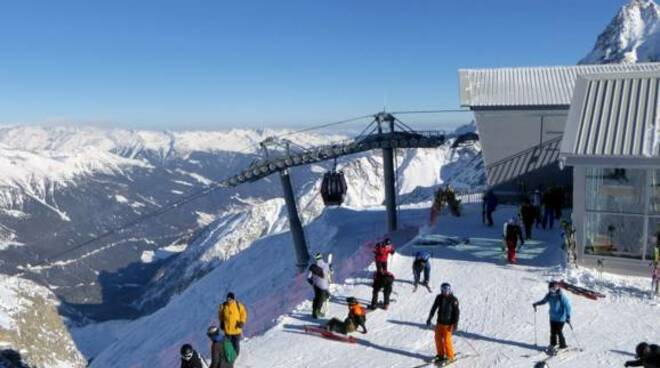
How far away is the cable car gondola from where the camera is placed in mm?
36125

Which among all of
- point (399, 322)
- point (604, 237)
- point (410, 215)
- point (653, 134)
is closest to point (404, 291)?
point (399, 322)

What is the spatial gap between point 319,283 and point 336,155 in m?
23.0

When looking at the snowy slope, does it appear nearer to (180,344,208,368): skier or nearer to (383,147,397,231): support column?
(180,344,208,368): skier

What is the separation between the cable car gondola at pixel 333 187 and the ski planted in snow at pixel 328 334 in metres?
18.7

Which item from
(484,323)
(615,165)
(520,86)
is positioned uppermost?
(520,86)

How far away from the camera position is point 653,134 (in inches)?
790

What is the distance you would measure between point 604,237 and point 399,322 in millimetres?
8155

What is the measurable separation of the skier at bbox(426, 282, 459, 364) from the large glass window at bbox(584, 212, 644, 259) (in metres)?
8.82

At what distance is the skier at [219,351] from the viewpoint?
12656mm

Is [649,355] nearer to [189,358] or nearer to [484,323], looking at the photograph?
[484,323]

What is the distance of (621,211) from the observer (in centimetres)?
1980

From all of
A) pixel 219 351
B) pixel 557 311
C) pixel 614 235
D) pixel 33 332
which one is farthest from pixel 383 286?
pixel 33 332

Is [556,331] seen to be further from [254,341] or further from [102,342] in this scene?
[102,342]

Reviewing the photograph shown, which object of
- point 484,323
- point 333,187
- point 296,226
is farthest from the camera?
point 296,226
